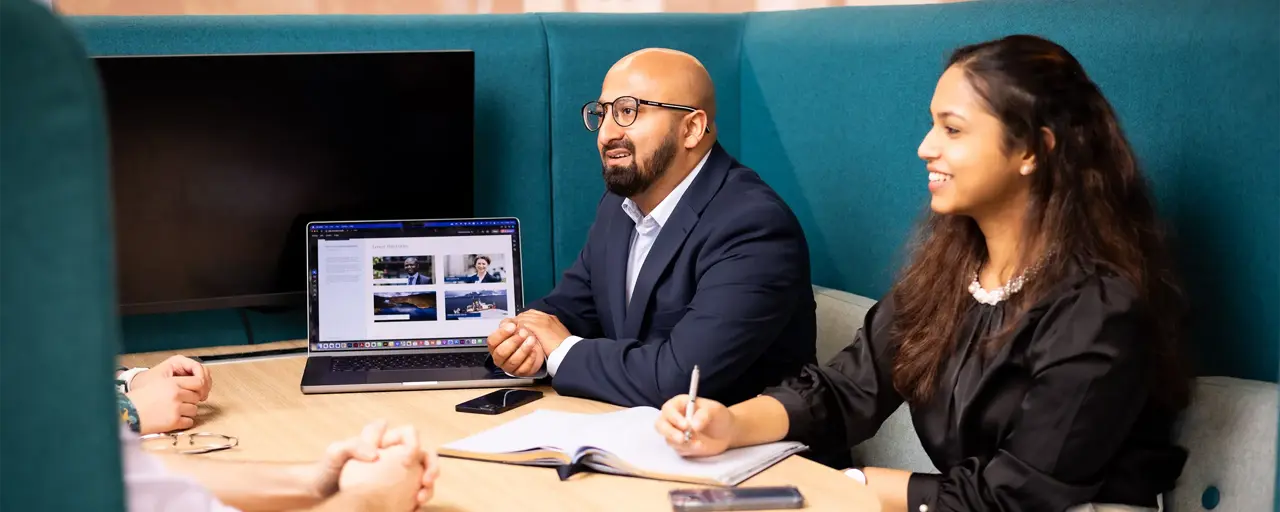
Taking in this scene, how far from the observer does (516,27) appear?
266 centimetres

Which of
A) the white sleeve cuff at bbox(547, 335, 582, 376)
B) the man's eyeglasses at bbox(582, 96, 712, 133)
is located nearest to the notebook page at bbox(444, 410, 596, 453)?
the white sleeve cuff at bbox(547, 335, 582, 376)

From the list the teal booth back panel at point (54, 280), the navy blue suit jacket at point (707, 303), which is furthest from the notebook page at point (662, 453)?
the teal booth back panel at point (54, 280)

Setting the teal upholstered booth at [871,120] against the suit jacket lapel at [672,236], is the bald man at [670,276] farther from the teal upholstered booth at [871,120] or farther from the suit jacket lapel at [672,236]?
the teal upholstered booth at [871,120]

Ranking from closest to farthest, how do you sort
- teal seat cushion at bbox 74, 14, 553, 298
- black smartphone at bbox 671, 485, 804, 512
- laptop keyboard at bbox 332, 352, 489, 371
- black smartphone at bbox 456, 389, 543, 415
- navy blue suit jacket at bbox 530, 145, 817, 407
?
1. black smartphone at bbox 671, 485, 804, 512
2. black smartphone at bbox 456, 389, 543, 415
3. navy blue suit jacket at bbox 530, 145, 817, 407
4. laptop keyboard at bbox 332, 352, 489, 371
5. teal seat cushion at bbox 74, 14, 553, 298

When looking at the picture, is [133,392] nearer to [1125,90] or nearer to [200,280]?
[200,280]

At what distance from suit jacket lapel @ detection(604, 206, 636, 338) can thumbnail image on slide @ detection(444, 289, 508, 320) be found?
19 centimetres

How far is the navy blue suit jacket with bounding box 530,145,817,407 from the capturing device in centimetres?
198

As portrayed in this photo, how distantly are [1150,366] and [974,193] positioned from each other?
307mm

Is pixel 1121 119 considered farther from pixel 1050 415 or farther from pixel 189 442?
pixel 189 442

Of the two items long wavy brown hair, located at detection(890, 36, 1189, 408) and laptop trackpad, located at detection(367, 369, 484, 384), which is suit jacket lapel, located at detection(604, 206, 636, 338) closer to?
laptop trackpad, located at detection(367, 369, 484, 384)

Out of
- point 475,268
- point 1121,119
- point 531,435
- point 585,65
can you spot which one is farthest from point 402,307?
point 1121,119

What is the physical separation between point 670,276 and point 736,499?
80 centimetres

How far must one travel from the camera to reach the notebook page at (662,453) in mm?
1534

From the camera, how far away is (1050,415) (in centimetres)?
153
